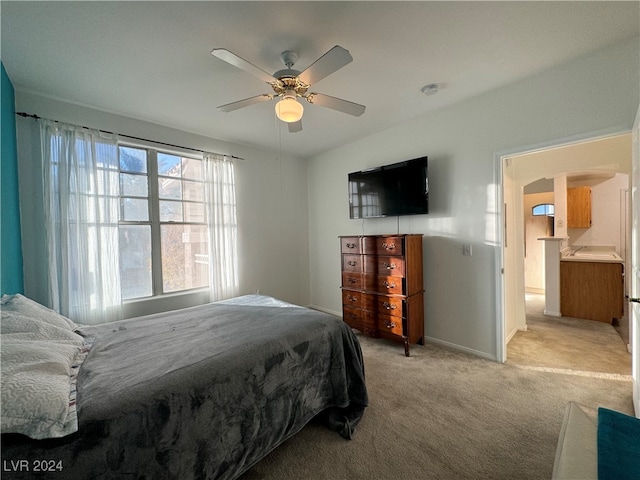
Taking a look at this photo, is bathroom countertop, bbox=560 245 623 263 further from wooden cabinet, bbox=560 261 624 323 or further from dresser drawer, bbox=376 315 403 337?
dresser drawer, bbox=376 315 403 337

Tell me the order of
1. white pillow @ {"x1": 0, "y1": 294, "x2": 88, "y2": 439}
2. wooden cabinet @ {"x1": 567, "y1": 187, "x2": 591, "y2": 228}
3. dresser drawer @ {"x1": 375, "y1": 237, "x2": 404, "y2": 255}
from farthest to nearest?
wooden cabinet @ {"x1": 567, "y1": 187, "x2": 591, "y2": 228}, dresser drawer @ {"x1": 375, "y1": 237, "x2": 404, "y2": 255}, white pillow @ {"x1": 0, "y1": 294, "x2": 88, "y2": 439}

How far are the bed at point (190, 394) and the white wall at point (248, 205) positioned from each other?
1.33m

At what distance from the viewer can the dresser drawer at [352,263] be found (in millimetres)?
3336

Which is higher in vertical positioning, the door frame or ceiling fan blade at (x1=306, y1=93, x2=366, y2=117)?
ceiling fan blade at (x1=306, y1=93, x2=366, y2=117)

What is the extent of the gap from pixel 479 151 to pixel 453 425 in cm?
262

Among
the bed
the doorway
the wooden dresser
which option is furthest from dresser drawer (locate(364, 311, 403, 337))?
the doorway

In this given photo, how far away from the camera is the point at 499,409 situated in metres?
1.97

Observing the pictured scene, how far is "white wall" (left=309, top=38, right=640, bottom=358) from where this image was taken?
2109 mm

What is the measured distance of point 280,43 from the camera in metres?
1.90

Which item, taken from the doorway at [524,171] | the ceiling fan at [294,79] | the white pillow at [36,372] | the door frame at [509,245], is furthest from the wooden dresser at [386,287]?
the white pillow at [36,372]

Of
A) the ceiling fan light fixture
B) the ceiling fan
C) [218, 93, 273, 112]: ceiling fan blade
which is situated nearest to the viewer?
the ceiling fan

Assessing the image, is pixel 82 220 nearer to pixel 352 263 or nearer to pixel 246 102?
pixel 246 102

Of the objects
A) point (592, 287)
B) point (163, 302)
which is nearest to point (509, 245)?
point (592, 287)

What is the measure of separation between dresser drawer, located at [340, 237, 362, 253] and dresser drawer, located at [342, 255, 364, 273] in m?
0.08
